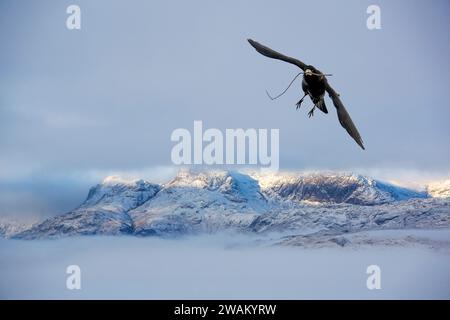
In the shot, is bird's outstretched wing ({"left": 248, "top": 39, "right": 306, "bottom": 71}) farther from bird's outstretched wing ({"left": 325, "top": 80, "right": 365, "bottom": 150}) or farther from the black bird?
bird's outstretched wing ({"left": 325, "top": 80, "right": 365, "bottom": 150})

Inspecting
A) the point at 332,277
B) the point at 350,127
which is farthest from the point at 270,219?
the point at 350,127

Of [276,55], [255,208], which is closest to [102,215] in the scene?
[255,208]

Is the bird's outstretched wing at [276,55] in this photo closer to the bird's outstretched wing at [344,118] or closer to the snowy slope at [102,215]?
the bird's outstretched wing at [344,118]

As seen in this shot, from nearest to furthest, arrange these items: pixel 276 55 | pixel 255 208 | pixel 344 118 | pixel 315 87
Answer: pixel 344 118, pixel 315 87, pixel 276 55, pixel 255 208

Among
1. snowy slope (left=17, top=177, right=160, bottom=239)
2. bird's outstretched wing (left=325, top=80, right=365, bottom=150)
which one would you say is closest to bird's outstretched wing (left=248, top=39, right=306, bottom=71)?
bird's outstretched wing (left=325, top=80, right=365, bottom=150)

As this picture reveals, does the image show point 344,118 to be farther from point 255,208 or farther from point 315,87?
point 255,208

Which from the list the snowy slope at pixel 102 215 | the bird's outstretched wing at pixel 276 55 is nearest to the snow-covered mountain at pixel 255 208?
the snowy slope at pixel 102 215
